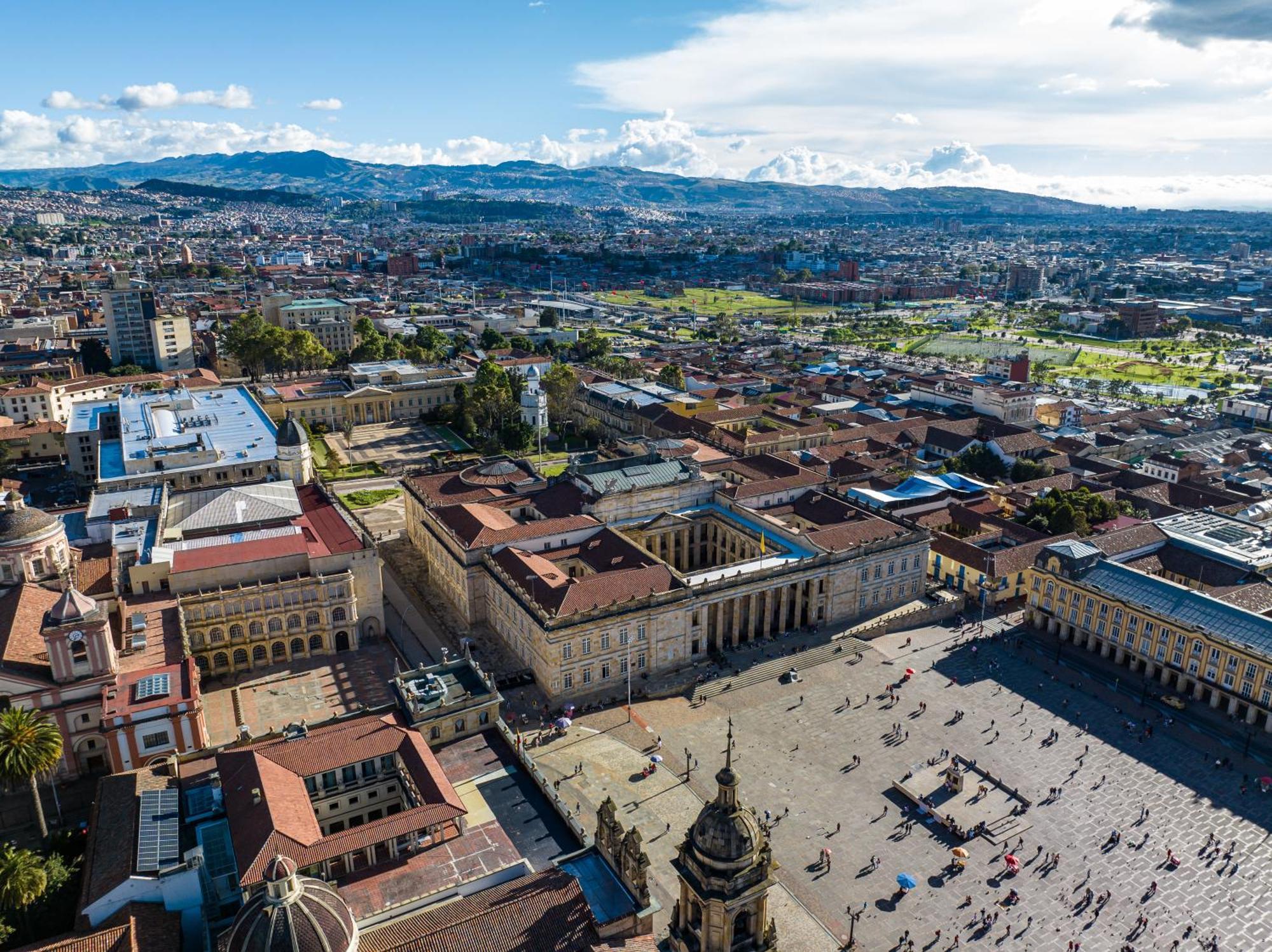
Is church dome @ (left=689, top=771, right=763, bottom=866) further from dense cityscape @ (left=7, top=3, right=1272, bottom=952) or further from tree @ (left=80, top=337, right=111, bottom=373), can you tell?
tree @ (left=80, top=337, right=111, bottom=373)

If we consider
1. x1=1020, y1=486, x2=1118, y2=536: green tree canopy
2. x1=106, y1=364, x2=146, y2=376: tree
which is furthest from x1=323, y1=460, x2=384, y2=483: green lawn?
x1=1020, y1=486, x2=1118, y2=536: green tree canopy

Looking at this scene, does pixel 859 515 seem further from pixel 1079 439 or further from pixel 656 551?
pixel 1079 439

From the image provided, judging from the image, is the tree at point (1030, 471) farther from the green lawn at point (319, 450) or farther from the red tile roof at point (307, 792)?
the green lawn at point (319, 450)

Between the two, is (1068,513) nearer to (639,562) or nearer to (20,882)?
(639,562)

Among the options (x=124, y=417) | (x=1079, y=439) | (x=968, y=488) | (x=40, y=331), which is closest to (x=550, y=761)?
(x=968, y=488)

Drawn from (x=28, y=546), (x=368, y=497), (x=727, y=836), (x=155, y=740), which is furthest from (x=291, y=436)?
(x=727, y=836)
